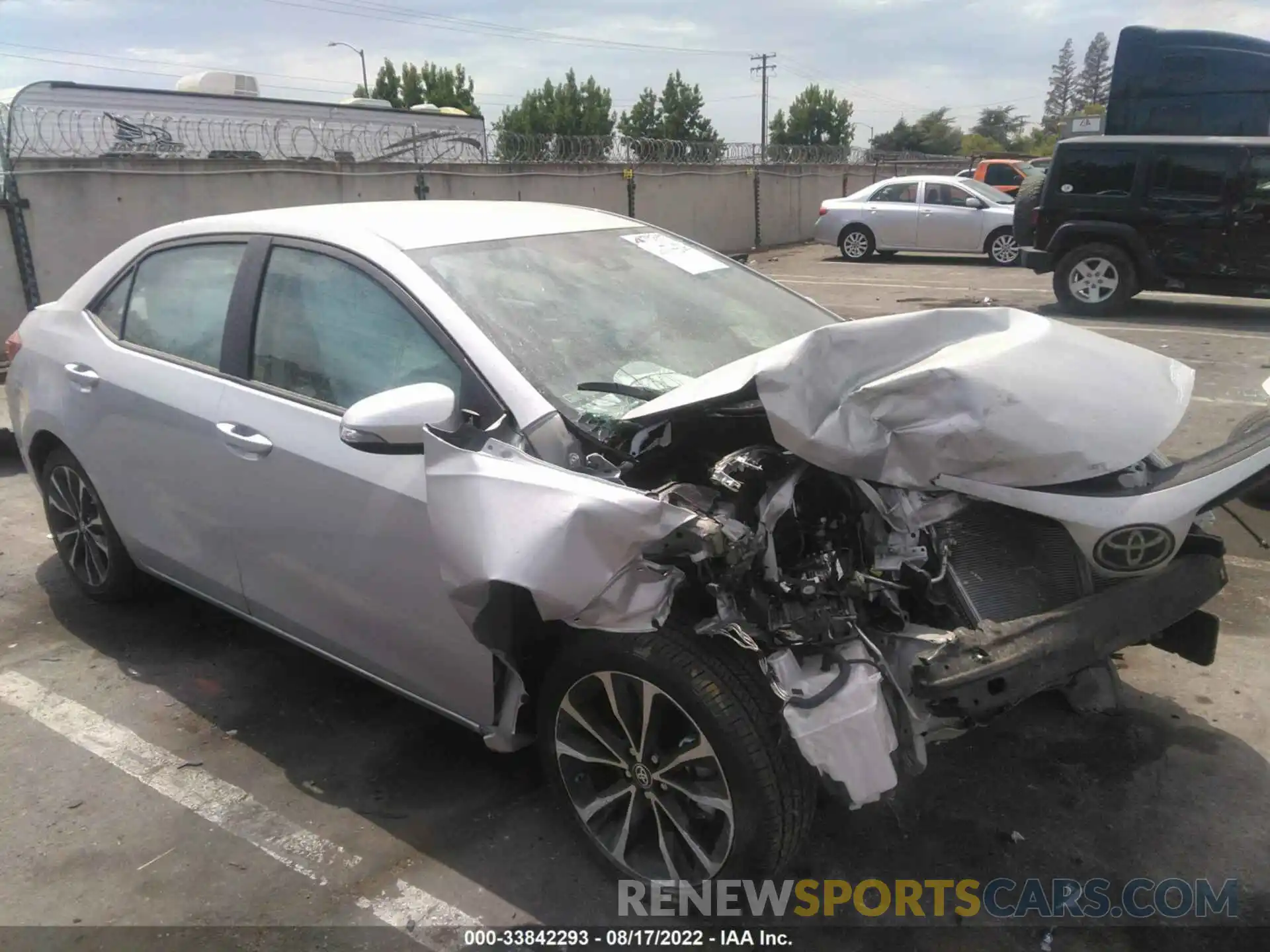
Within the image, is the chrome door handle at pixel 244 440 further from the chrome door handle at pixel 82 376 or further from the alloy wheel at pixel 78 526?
the alloy wheel at pixel 78 526

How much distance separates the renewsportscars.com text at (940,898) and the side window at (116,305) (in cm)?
293

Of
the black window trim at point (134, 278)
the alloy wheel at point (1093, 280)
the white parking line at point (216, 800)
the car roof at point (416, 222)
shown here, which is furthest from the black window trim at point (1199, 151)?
the white parking line at point (216, 800)

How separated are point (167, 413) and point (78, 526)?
1244 mm

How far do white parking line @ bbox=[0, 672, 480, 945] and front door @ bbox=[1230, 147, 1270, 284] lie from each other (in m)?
11.0

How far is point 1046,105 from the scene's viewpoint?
136250mm

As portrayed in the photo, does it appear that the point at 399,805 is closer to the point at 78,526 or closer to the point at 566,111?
the point at 78,526

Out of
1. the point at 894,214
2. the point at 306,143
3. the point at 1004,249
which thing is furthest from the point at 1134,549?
the point at 894,214

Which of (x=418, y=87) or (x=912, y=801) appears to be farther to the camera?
(x=418, y=87)

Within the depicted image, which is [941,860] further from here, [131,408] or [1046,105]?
[1046,105]

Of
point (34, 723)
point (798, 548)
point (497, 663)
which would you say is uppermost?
point (798, 548)

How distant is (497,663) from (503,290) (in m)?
1.13

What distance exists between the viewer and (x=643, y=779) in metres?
2.62

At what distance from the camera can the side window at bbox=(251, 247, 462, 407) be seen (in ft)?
9.61

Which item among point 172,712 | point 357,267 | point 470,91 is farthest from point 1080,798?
point 470,91
